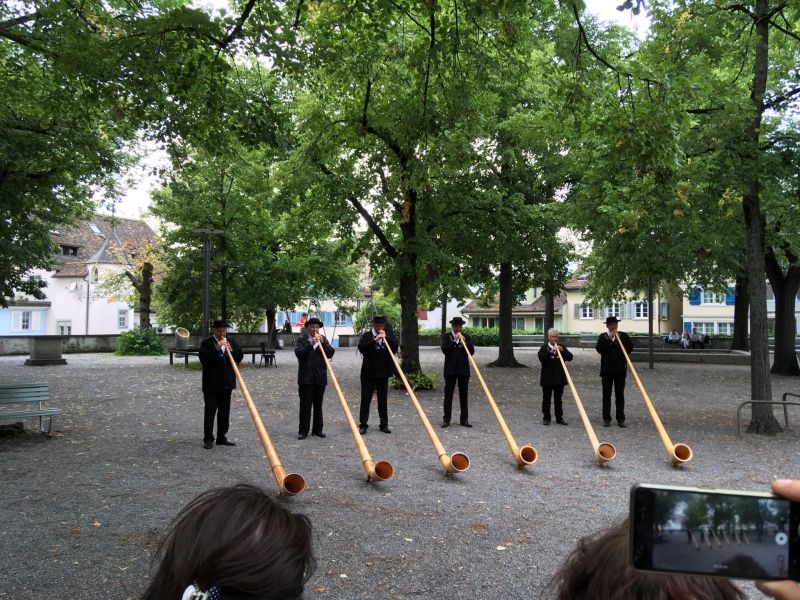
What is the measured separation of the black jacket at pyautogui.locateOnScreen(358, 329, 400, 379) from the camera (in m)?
10.8

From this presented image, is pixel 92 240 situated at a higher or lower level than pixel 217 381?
higher

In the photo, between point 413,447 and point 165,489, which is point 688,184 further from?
point 165,489

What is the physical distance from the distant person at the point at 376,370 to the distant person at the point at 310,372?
84cm

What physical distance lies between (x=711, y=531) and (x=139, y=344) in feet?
106

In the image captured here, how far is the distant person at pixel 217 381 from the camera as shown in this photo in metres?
9.32

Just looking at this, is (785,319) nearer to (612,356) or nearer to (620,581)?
(612,356)

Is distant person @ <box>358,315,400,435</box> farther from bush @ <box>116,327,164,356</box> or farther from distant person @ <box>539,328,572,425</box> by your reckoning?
bush @ <box>116,327,164,356</box>

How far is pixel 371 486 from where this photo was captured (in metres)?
7.08

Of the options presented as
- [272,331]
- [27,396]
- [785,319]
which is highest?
[785,319]

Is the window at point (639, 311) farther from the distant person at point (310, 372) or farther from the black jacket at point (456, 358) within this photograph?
the distant person at point (310, 372)

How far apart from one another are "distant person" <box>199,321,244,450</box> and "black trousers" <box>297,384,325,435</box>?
1.11m

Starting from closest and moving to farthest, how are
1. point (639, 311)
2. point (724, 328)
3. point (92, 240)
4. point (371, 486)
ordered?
point (371, 486)
point (92, 240)
point (724, 328)
point (639, 311)

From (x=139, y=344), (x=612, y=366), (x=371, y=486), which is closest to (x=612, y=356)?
(x=612, y=366)

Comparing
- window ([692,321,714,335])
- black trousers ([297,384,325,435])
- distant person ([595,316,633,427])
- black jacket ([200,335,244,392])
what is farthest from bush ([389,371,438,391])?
window ([692,321,714,335])
